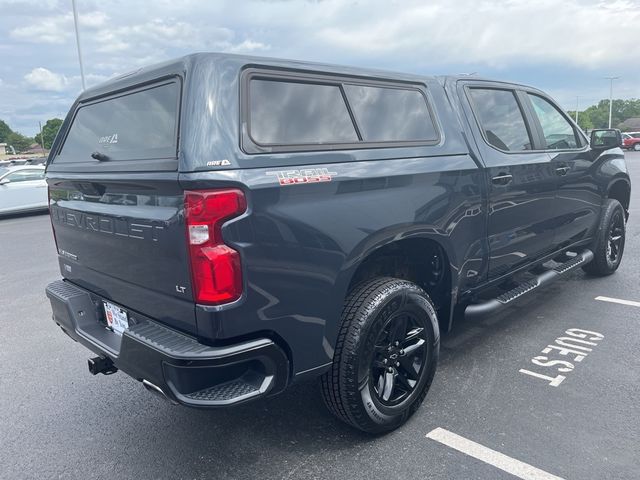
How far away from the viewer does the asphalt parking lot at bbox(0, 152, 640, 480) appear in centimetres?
268

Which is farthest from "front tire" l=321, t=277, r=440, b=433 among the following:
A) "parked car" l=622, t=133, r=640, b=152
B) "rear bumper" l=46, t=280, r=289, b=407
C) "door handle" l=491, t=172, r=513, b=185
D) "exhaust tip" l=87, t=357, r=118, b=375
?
"parked car" l=622, t=133, r=640, b=152

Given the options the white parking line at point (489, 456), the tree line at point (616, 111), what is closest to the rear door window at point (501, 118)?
the white parking line at point (489, 456)

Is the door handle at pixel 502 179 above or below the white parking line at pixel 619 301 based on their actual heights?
above

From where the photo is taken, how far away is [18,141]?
284ft

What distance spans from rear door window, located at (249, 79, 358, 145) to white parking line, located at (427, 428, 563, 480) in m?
1.68

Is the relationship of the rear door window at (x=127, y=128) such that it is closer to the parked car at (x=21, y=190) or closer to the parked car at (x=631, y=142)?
the parked car at (x=21, y=190)

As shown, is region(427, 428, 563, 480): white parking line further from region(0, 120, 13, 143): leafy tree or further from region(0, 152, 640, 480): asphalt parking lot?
region(0, 120, 13, 143): leafy tree

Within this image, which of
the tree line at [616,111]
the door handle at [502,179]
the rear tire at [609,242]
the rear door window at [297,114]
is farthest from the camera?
the tree line at [616,111]

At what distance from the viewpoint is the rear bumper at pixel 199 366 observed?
2.25 m

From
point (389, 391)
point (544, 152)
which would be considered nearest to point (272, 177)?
point (389, 391)

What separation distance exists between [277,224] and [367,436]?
4.49ft

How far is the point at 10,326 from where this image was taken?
197 inches

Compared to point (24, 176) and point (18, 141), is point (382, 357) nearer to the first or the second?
point (24, 176)

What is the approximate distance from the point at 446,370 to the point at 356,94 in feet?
6.55
